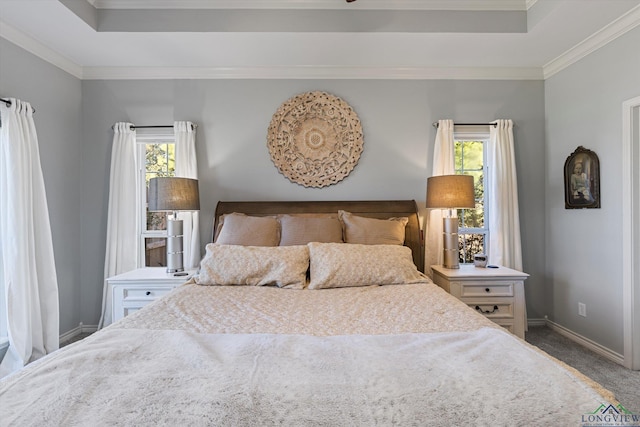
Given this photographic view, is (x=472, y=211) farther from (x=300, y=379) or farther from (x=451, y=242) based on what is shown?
(x=300, y=379)

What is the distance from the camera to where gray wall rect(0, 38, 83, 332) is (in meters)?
2.60

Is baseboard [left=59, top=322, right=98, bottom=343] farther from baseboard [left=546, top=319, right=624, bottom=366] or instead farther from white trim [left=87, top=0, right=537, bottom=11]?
baseboard [left=546, top=319, right=624, bottom=366]

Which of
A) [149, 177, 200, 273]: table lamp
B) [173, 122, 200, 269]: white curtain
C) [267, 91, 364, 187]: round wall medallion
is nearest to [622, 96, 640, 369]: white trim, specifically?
[267, 91, 364, 187]: round wall medallion

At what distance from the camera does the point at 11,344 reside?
2346 mm

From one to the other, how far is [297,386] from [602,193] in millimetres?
2978

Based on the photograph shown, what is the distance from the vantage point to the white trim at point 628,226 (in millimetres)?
2371

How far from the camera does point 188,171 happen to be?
119 inches

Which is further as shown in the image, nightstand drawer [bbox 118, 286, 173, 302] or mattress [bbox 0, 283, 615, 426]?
nightstand drawer [bbox 118, 286, 173, 302]

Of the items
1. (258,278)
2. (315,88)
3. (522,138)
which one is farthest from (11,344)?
(522,138)

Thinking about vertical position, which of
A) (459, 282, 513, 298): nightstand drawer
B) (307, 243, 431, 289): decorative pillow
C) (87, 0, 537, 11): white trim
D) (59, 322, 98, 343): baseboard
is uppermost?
(87, 0, 537, 11): white trim

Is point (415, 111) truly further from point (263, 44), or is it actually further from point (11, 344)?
point (11, 344)

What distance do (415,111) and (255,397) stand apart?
297 centimetres

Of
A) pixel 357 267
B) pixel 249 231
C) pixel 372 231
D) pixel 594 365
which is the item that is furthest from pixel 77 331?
pixel 594 365

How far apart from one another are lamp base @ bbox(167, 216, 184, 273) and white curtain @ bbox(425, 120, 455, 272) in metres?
2.25
